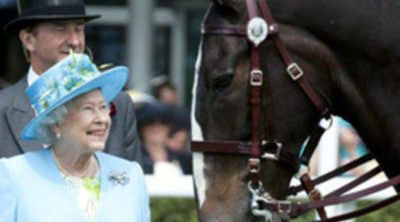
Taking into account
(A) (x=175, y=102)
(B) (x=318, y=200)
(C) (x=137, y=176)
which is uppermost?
(C) (x=137, y=176)

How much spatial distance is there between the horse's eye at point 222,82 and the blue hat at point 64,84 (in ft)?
1.68

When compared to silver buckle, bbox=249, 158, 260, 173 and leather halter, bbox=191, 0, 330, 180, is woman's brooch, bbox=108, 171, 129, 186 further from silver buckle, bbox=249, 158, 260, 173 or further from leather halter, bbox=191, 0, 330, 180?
silver buckle, bbox=249, 158, 260, 173

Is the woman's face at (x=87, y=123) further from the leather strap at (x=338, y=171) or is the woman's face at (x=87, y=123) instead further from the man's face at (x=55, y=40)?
the leather strap at (x=338, y=171)

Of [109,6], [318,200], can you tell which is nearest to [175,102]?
[109,6]

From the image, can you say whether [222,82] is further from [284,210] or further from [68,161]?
[68,161]

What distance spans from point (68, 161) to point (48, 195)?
0.16m

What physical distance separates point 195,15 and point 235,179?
889cm

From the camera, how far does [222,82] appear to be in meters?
4.92

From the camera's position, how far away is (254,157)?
4.92m

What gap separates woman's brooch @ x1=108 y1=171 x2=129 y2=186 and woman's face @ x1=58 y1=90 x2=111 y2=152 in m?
0.19

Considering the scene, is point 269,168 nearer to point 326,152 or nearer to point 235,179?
point 235,179

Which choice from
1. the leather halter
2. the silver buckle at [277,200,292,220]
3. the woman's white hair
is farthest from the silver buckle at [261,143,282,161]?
the woman's white hair

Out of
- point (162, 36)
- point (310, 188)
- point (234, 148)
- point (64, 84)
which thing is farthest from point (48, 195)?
point (162, 36)

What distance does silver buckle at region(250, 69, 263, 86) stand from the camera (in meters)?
4.88
